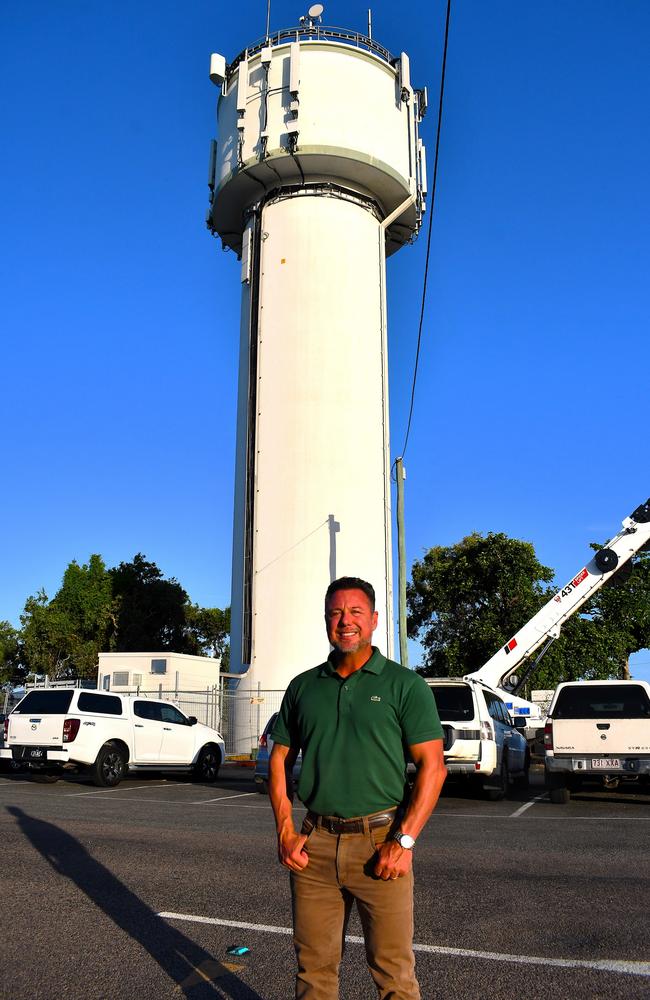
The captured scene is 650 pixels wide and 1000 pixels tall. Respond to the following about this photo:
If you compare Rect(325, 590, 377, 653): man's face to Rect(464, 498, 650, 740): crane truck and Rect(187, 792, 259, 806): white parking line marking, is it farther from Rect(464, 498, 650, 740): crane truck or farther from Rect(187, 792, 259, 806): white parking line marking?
Rect(464, 498, 650, 740): crane truck

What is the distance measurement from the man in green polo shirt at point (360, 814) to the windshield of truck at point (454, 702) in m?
10.9

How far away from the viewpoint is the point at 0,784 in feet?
57.2

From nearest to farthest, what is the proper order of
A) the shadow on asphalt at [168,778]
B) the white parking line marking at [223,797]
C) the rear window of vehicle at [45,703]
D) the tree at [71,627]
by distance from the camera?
the white parking line marking at [223,797] < the rear window of vehicle at [45,703] < the shadow on asphalt at [168,778] < the tree at [71,627]

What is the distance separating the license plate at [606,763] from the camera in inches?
543

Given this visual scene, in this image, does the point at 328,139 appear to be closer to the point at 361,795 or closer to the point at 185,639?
the point at 361,795

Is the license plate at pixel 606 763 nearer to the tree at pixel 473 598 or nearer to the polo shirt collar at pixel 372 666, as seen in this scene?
the polo shirt collar at pixel 372 666

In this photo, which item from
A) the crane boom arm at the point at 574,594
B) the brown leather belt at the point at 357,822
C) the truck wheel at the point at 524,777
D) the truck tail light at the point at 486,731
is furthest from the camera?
the crane boom arm at the point at 574,594

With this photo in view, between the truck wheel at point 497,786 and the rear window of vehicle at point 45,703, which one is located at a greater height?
the rear window of vehicle at point 45,703

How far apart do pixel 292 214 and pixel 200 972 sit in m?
32.7

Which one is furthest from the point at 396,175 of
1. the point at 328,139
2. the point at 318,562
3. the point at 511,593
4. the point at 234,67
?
the point at 511,593

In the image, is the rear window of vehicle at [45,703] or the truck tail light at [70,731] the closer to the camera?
the truck tail light at [70,731]

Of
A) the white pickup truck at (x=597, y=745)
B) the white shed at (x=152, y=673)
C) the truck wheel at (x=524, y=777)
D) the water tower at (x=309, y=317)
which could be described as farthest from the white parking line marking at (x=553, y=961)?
the white shed at (x=152, y=673)

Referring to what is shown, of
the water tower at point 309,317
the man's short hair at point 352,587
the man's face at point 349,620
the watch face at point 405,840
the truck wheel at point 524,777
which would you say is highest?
the water tower at point 309,317

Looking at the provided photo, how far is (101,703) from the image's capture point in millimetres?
17672
